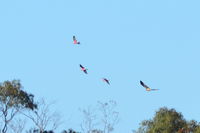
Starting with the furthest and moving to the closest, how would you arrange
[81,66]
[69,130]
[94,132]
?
1. [69,130]
2. [94,132]
3. [81,66]

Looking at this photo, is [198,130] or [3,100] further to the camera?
[3,100]

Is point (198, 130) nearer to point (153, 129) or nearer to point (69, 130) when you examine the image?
point (153, 129)

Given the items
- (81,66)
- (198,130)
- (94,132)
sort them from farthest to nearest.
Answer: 1. (94,132)
2. (198,130)
3. (81,66)

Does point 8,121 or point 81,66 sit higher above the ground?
point 8,121

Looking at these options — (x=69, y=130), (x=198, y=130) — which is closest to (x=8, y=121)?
(x=69, y=130)

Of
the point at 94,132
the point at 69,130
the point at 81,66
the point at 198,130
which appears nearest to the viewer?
the point at 81,66

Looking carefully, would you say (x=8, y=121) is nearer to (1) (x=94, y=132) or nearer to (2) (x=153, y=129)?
(1) (x=94, y=132)

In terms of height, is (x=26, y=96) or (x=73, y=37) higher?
(x=26, y=96)

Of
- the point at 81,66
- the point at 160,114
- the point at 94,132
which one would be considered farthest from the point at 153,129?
the point at 81,66

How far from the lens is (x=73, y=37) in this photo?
2853 cm

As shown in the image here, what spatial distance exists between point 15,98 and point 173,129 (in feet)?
47.4

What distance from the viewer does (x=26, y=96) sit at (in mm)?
58562

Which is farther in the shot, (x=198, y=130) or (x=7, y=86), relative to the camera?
(x=7, y=86)

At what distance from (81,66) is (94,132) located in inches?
1118
